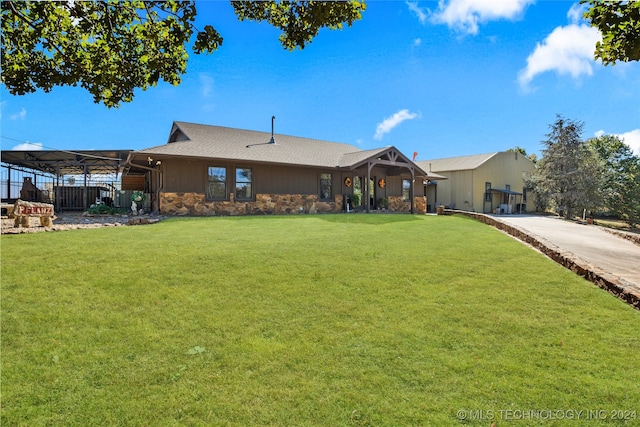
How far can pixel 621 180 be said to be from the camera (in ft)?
93.5

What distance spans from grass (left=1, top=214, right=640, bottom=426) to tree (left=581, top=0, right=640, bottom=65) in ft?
13.6

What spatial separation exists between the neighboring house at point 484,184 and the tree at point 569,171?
3253 mm

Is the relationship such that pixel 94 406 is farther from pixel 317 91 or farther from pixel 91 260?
pixel 317 91

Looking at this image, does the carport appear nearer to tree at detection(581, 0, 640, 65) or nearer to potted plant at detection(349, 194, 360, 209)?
potted plant at detection(349, 194, 360, 209)

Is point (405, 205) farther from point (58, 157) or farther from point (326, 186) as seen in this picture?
point (58, 157)

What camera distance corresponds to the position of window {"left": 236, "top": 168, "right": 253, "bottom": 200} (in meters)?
16.6

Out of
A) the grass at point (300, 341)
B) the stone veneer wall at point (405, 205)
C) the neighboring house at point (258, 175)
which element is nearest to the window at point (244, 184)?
the neighboring house at point (258, 175)

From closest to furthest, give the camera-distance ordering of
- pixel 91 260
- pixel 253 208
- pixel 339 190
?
1. pixel 91 260
2. pixel 253 208
3. pixel 339 190

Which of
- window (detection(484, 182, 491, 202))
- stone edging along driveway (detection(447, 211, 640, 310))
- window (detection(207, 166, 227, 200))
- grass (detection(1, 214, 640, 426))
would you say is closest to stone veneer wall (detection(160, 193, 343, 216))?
window (detection(207, 166, 227, 200))

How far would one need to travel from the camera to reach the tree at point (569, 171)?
25.2 meters

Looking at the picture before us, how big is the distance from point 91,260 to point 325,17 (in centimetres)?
580

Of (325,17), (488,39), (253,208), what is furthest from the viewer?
(253,208)

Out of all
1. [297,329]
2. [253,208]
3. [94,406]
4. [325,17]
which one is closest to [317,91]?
[253,208]

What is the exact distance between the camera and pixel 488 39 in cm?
1033
